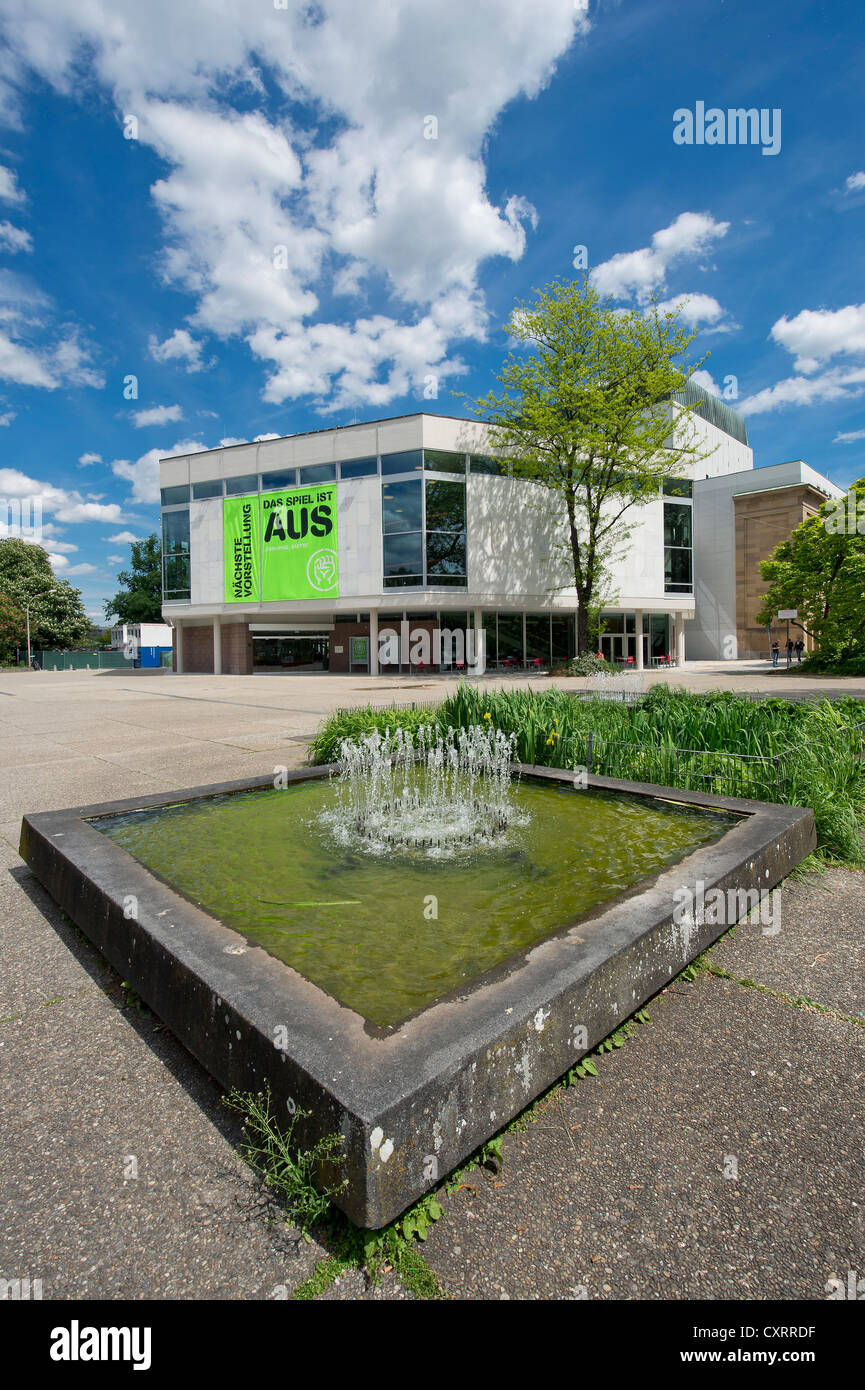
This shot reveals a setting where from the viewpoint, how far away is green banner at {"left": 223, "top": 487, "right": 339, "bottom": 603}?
33.6 meters

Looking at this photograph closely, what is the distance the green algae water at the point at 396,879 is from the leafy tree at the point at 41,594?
7041 cm

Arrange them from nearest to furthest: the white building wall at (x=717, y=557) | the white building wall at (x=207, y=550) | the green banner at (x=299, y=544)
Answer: the green banner at (x=299, y=544), the white building wall at (x=207, y=550), the white building wall at (x=717, y=557)

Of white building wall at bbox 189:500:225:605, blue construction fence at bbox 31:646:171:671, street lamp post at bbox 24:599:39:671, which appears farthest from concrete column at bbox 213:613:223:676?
street lamp post at bbox 24:599:39:671

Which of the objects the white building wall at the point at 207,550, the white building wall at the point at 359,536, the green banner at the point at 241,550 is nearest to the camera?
the white building wall at the point at 359,536

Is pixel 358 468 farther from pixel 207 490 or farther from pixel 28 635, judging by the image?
pixel 28 635

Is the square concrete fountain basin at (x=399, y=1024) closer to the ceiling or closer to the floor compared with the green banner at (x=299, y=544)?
closer to the floor

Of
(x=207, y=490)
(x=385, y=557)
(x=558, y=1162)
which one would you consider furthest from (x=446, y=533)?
(x=558, y=1162)

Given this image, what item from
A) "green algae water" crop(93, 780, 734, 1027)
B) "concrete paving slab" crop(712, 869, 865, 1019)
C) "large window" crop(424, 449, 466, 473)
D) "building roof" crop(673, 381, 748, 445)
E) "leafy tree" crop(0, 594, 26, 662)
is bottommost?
"concrete paving slab" crop(712, 869, 865, 1019)

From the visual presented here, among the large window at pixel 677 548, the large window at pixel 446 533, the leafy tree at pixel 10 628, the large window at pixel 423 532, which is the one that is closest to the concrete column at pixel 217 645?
the large window at pixel 423 532

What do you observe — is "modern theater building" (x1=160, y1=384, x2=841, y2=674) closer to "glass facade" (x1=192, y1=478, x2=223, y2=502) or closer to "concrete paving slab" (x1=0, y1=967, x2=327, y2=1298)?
"glass facade" (x1=192, y1=478, x2=223, y2=502)

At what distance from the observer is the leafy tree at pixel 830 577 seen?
25.1 metres

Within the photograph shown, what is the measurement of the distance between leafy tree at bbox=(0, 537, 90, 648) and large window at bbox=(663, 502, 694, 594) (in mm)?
58077

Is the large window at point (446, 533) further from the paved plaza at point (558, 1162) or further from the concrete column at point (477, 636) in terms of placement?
the paved plaza at point (558, 1162)

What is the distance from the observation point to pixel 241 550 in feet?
118
